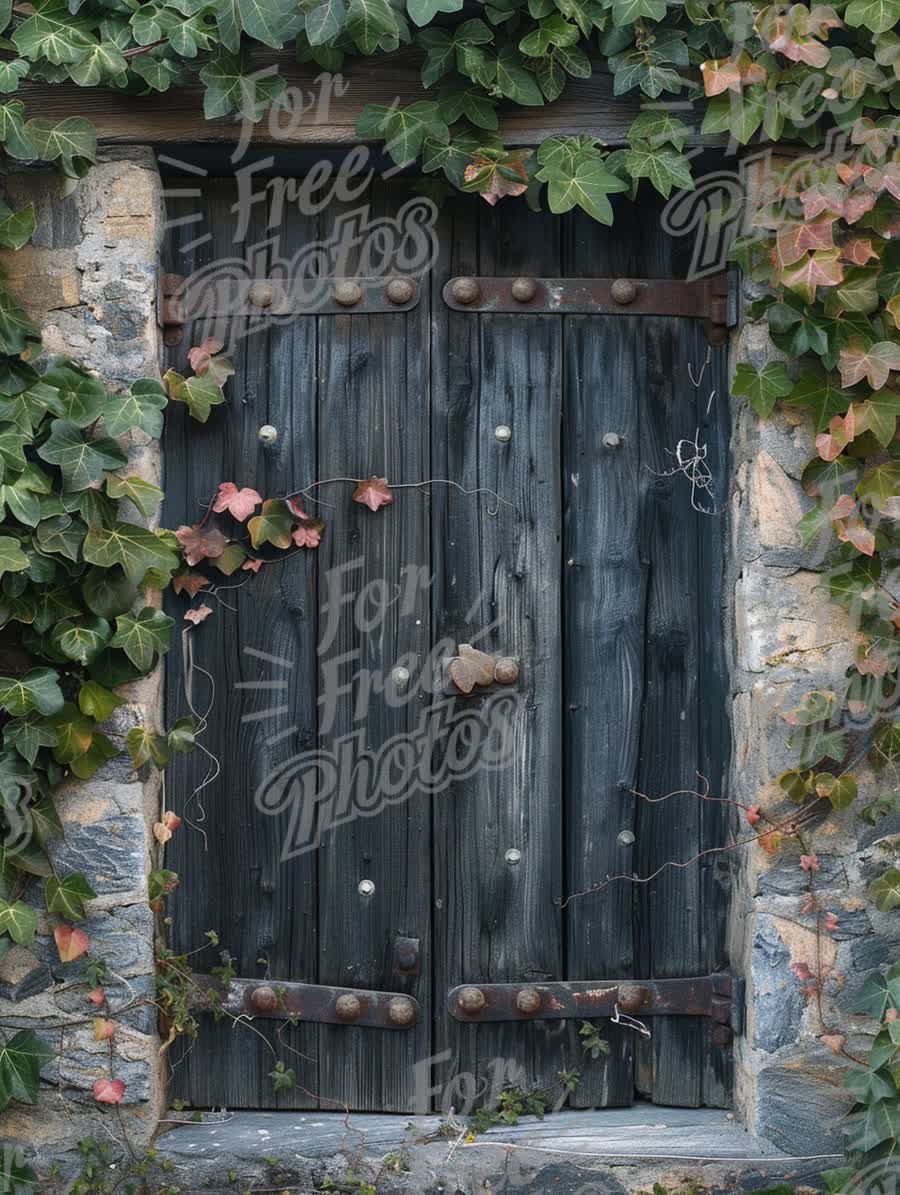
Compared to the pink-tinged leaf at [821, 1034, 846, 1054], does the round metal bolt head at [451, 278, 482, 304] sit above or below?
above

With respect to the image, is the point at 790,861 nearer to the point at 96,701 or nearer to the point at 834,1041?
the point at 834,1041

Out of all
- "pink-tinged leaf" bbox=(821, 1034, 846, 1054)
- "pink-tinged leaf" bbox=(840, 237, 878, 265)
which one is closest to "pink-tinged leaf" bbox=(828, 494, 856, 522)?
"pink-tinged leaf" bbox=(840, 237, 878, 265)

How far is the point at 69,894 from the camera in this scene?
7.97 feet

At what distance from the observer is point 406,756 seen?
8.79ft

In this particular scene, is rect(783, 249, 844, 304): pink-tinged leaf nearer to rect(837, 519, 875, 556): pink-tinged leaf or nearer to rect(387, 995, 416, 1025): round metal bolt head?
rect(837, 519, 875, 556): pink-tinged leaf

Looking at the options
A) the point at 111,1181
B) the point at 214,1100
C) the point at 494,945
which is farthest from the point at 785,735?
the point at 111,1181

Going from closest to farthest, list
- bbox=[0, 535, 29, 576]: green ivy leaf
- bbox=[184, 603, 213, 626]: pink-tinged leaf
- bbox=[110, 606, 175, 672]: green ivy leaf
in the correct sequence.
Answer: bbox=[0, 535, 29, 576]: green ivy leaf, bbox=[110, 606, 175, 672]: green ivy leaf, bbox=[184, 603, 213, 626]: pink-tinged leaf

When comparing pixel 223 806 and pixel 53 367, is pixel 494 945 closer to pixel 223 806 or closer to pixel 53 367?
pixel 223 806

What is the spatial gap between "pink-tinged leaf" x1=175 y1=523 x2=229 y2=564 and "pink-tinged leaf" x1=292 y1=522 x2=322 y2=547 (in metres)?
0.15

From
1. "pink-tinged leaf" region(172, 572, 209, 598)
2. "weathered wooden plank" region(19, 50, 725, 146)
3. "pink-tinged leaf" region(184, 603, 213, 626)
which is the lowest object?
"pink-tinged leaf" region(184, 603, 213, 626)

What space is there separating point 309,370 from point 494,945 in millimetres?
1283

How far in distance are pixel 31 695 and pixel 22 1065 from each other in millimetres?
703

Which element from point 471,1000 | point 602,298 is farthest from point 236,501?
point 471,1000

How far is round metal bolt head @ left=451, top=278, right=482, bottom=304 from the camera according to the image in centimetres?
266
